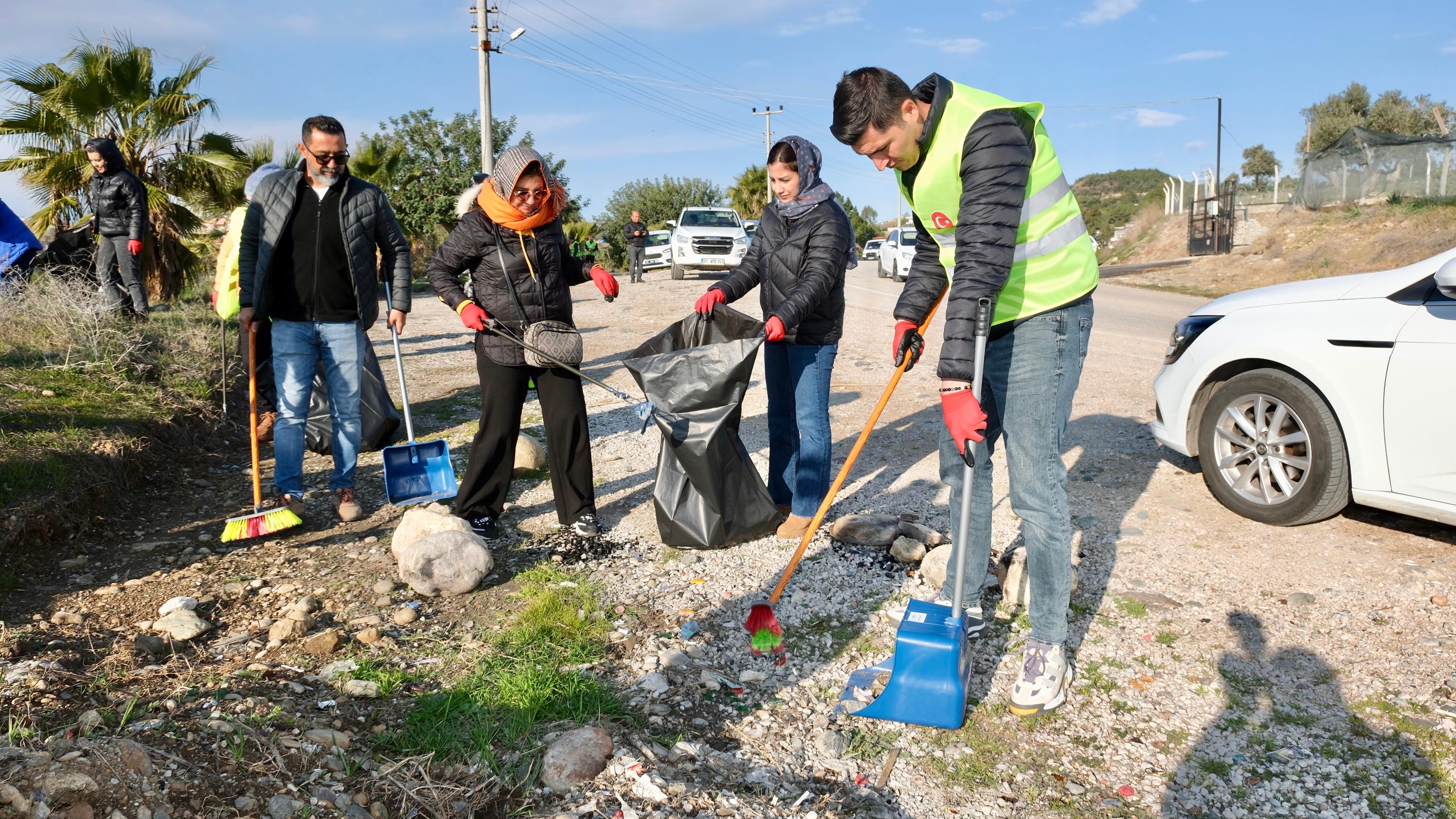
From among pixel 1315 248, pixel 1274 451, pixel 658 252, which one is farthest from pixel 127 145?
pixel 1315 248

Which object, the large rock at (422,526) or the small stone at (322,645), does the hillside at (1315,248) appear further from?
the small stone at (322,645)

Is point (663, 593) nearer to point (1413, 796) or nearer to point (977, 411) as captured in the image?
point (977, 411)

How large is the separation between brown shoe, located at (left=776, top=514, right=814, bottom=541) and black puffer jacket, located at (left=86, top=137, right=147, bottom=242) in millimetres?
8042

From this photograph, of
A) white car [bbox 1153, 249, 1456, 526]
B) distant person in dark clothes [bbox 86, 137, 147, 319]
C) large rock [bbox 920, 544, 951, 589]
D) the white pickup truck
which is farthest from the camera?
the white pickup truck

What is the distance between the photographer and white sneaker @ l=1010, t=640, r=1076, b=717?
297 centimetres

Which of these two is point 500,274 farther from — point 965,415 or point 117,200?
point 117,200

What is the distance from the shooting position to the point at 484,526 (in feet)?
15.3

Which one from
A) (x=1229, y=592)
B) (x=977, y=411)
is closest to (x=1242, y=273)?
(x=1229, y=592)

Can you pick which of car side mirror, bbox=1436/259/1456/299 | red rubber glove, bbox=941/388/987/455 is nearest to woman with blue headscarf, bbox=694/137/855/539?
red rubber glove, bbox=941/388/987/455

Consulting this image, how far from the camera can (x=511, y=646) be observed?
344cm

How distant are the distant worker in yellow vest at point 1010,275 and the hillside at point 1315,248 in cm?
1649

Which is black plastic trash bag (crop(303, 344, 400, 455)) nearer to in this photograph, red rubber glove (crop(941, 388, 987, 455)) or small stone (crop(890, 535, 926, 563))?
small stone (crop(890, 535, 926, 563))

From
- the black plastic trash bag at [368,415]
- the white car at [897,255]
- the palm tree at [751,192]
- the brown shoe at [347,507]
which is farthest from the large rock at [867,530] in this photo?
the palm tree at [751,192]

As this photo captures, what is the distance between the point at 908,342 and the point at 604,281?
194 cm
